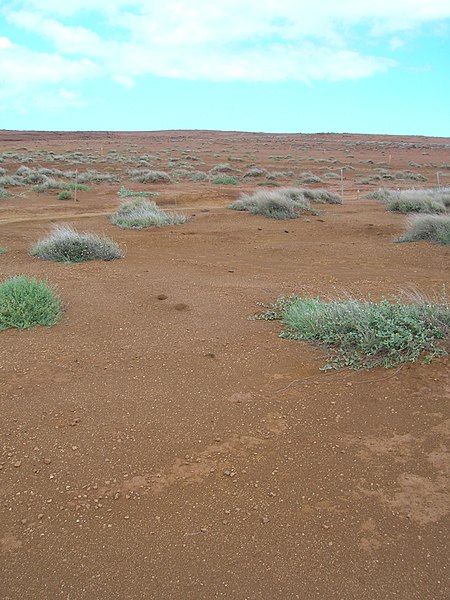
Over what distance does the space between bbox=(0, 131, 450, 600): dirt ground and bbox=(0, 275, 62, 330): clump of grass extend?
0.58 ft

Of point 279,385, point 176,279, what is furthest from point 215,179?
point 279,385

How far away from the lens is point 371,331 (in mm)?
5078

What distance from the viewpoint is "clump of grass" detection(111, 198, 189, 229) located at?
13.4 m

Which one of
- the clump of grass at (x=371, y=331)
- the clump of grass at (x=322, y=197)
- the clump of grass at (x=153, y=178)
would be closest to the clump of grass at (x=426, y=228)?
the clump of grass at (x=371, y=331)

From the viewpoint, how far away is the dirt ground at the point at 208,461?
2.73 meters

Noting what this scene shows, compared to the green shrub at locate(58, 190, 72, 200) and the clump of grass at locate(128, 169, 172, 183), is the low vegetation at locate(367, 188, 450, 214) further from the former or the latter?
the clump of grass at locate(128, 169, 172, 183)

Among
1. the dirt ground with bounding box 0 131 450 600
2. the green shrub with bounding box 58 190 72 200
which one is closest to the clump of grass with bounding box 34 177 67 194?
the green shrub with bounding box 58 190 72 200

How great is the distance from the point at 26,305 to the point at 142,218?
7.74 meters

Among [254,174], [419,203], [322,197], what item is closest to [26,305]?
[419,203]

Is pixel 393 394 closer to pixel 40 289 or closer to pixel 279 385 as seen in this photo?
pixel 279 385

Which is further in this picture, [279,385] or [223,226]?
[223,226]

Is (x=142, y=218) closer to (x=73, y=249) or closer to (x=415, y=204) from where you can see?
(x=73, y=249)

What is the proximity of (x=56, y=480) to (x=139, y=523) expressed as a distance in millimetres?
728

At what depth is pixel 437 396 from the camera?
434 centimetres
